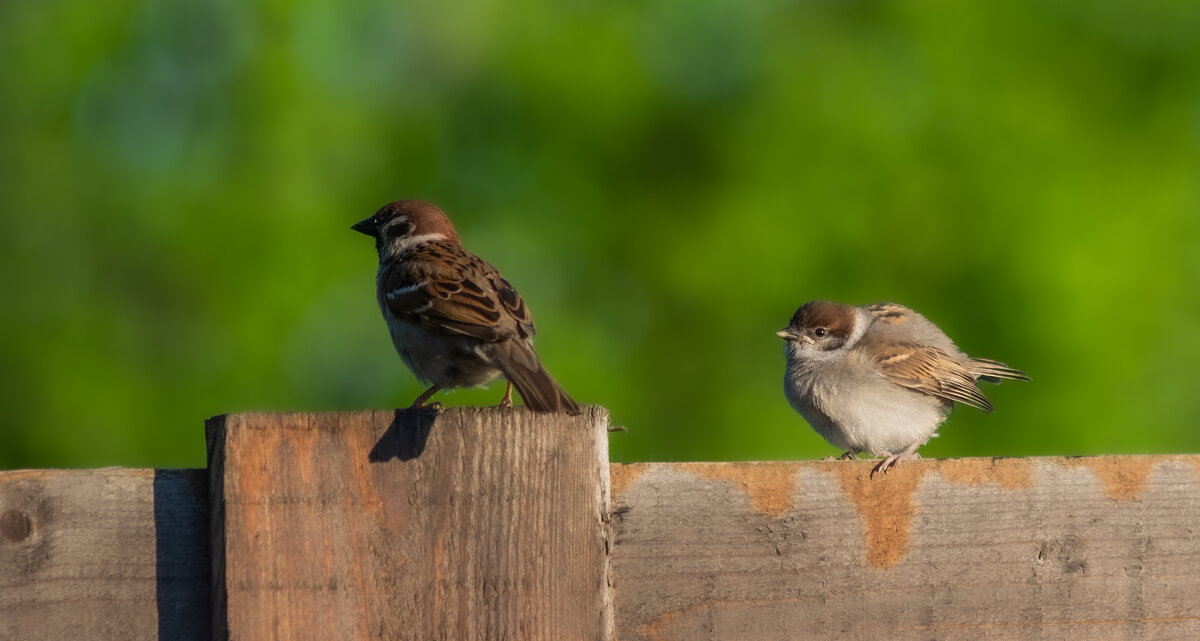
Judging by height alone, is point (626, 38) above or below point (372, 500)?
above

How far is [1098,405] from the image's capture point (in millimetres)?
8500

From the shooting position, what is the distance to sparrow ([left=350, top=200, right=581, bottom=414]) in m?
4.24

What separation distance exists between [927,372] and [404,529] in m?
4.05

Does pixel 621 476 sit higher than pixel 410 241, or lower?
lower

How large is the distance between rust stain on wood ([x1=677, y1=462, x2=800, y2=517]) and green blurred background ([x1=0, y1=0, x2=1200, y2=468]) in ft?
19.6

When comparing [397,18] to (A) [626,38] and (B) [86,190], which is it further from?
(B) [86,190]

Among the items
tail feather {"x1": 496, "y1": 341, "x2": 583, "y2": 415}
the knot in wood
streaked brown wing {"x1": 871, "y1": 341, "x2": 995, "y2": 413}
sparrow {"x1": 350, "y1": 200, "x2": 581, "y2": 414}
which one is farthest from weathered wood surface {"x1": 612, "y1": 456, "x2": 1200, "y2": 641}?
streaked brown wing {"x1": 871, "y1": 341, "x2": 995, "y2": 413}

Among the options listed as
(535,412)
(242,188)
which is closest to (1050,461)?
(535,412)

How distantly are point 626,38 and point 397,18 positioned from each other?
1.78 meters

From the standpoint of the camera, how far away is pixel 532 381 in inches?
119

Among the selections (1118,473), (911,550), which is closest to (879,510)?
(911,550)

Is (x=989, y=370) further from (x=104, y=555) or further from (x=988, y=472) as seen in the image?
(x=104, y=555)

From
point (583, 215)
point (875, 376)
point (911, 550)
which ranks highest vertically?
point (583, 215)

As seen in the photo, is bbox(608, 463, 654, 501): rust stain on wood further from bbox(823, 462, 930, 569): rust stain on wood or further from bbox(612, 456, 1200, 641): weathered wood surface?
bbox(823, 462, 930, 569): rust stain on wood
